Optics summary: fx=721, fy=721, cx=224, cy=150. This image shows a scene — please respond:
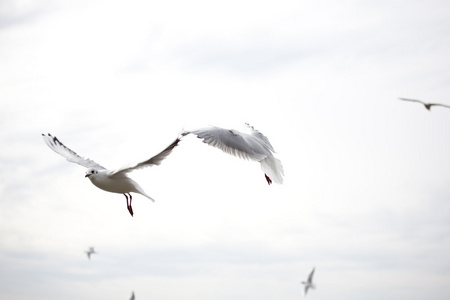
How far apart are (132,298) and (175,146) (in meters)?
21.0

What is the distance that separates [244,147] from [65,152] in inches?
208

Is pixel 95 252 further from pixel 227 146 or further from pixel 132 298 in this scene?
pixel 227 146

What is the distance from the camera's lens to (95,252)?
41.6 metres

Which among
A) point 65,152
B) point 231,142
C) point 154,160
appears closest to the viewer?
point 154,160

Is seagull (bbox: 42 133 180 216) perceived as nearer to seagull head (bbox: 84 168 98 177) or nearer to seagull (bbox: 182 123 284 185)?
seagull head (bbox: 84 168 98 177)

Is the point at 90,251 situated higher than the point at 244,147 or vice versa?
the point at 90,251

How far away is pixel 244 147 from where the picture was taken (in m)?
12.0

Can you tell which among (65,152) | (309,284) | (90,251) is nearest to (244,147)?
(65,152)

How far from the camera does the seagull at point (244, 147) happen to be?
39.0ft

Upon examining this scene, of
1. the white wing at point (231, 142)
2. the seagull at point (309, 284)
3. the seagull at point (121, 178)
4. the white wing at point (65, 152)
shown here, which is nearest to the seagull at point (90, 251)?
the seagull at point (309, 284)

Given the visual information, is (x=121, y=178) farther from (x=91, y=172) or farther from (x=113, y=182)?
(x=91, y=172)

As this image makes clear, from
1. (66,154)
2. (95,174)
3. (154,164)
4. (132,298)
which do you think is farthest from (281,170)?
(132,298)

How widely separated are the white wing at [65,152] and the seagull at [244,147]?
3.28m

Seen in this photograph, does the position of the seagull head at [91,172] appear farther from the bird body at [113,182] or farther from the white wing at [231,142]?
the white wing at [231,142]
